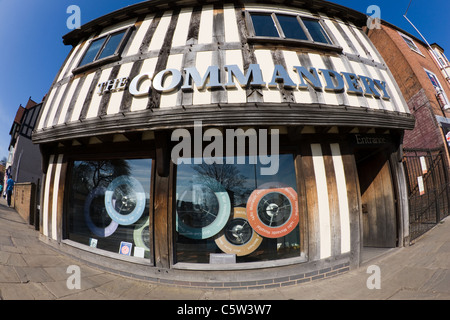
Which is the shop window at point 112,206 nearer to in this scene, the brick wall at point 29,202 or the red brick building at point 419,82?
the brick wall at point 29,202

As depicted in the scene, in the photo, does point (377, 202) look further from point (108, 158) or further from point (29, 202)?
point (29, 202)

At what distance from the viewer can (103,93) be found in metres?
4.33

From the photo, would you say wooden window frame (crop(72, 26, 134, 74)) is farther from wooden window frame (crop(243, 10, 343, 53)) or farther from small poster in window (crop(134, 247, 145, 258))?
small poster in window (crop(134, 247, 145, 258))

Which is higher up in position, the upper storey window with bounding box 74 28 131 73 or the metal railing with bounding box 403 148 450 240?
the upper storey window with bounding box 74 28 131 73

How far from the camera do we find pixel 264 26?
15.4ft

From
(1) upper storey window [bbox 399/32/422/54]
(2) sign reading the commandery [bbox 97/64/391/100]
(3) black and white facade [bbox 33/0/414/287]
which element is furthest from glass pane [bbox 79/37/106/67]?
(1) upper storey window [bbox 399/32/422/54]

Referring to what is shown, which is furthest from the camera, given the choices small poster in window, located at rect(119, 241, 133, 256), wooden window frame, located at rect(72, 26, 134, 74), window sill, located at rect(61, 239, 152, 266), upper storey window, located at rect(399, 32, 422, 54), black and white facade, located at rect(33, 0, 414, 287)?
upper storey window, located at rect(399, 32, 422, 54)

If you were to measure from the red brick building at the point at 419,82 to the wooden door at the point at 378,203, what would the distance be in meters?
5.00

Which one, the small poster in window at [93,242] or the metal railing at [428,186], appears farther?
the metal railing at [428,186]

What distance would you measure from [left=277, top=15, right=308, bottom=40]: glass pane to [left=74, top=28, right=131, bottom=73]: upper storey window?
439cm

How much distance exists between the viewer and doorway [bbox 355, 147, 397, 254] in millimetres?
4969

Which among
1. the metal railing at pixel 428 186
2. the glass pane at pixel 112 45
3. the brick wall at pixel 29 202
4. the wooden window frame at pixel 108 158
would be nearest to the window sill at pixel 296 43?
the wooden window frame at pixel 108 158

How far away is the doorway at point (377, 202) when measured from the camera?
4.97 meters
